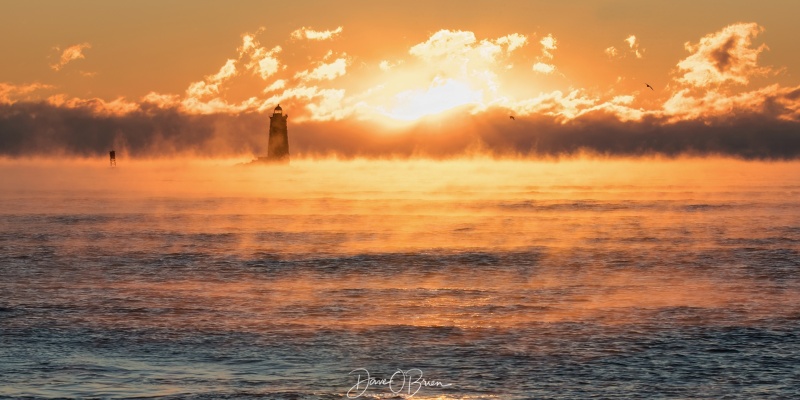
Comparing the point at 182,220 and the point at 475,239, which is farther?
the point at 182,220

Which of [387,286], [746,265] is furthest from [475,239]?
[387,286]

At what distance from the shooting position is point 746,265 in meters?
45.9

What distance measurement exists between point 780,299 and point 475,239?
32.4 metres

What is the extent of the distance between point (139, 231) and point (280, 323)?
151 feet

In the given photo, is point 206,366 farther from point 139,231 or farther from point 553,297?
point 139,231

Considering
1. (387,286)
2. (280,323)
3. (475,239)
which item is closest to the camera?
(280,323)

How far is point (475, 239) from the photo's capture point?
65062 mm

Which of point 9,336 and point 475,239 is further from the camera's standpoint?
point 475,239

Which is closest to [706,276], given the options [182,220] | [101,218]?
[182,220]

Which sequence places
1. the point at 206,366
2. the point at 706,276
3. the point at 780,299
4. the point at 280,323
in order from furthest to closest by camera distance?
the point at 706,276 → the point at 780,299 → the point at 280,323 → the point at 206,366

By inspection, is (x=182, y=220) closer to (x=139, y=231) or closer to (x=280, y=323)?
(x=139, y=231)

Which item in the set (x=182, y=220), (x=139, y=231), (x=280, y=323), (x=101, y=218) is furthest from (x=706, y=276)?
(x=101, y=218)

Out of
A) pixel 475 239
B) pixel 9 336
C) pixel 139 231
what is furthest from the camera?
pixel 139 231

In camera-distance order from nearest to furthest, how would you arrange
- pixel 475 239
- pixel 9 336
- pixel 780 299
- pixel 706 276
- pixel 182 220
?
pixel 9 336
pixel 780 299
pixel 706 276
pixel 475 239
pixel 182 220
